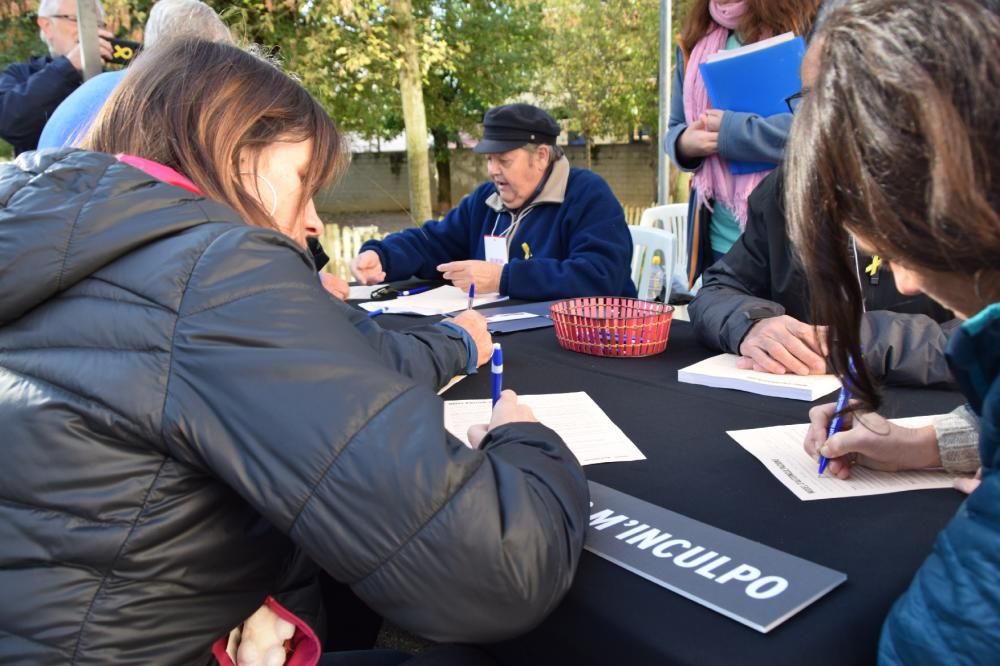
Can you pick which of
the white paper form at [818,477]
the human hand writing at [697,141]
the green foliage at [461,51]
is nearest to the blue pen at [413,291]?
the human hand writing at [697,141]

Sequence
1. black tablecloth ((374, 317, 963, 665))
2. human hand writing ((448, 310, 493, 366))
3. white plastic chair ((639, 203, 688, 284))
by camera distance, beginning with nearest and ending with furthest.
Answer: black tablecloth ((374, 317, 963, 665))
human hand writing ((448, 310, 493, 366))
white plastic chair ((639, 203, 688, 284))

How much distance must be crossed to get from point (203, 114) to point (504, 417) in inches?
23.6

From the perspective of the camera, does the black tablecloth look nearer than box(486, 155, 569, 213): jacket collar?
Yes

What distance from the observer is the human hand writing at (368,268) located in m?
3.24

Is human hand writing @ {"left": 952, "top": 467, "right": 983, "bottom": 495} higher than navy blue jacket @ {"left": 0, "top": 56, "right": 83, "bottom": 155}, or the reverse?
navy blue jacket @ {"left": 0, "top": 56, "right": 83, "bottom": 155}

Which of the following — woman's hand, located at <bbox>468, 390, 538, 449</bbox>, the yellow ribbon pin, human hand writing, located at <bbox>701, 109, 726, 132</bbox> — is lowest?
woman's hand, located at <bbox>468, 390, 538, 449</bbox>

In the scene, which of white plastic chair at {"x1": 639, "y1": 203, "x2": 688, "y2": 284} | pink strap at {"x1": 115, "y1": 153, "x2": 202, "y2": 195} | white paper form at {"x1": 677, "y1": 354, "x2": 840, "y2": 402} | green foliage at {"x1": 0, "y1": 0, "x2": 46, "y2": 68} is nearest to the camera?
→ pink strap at {"x1": 115, "y1": 153, "x2": 202, "y2": 195}

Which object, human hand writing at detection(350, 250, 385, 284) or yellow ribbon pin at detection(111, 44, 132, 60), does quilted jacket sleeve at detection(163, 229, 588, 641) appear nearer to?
human hand writing at detection(350, 250, 385, 284)

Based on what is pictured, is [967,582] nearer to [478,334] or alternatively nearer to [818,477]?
[818,477]

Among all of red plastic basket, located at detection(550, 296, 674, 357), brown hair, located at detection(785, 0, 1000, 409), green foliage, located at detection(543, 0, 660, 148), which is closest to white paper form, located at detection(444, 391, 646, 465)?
red plastic basket, located at detection(550, 296, 674, 357)

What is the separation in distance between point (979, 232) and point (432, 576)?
603 mm

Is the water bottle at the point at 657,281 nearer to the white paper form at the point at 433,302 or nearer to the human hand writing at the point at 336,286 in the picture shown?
the white paper form at the point at 433,302

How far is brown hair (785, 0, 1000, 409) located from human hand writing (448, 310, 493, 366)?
1038 millimetres

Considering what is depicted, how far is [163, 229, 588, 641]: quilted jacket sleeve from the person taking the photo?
2.48 feet
